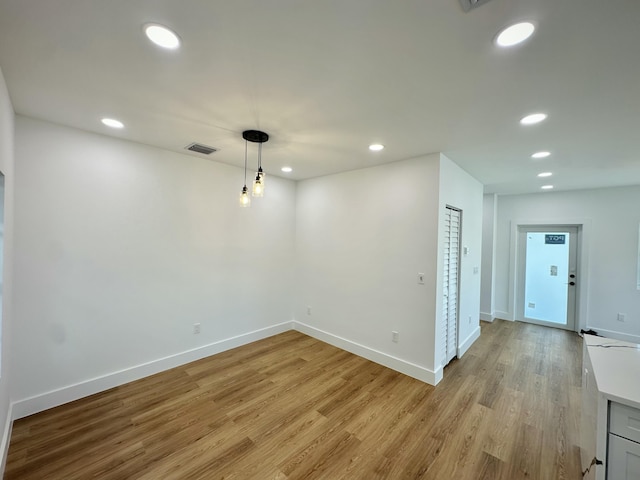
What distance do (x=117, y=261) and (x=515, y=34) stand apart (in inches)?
144

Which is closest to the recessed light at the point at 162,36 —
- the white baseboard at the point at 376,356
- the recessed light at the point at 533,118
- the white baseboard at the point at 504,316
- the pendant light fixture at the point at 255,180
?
the pendant light fixture at the point at 255,180

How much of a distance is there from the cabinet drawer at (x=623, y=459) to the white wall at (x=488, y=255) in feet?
14.4

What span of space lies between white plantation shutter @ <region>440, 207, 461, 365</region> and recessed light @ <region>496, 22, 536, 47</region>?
2155 mm

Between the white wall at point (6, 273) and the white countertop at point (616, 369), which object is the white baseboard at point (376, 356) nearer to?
the white countertop at point (616, 369)

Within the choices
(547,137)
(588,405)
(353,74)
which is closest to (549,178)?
(547,137)

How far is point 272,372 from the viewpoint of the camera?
318 centimetres

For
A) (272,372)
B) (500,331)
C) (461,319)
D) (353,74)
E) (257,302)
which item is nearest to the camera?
(353,74)

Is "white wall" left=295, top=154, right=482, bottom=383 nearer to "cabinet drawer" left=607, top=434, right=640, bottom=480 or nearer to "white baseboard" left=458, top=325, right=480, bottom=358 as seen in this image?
"white baseboard" left=458, top=325, right=480, bottom=358

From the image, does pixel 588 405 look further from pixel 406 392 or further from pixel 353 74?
pixel 353 74

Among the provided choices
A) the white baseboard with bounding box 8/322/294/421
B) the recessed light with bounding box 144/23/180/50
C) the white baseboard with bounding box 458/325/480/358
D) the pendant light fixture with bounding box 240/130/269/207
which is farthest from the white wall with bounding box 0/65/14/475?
the white baseboard with bounding box 458/325/480/358

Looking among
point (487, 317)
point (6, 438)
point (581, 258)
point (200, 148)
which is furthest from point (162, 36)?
point (581, 258)

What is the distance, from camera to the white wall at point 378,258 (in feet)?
9.94

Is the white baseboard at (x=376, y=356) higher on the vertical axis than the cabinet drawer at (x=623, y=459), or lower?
lower

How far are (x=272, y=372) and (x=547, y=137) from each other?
3781mm
